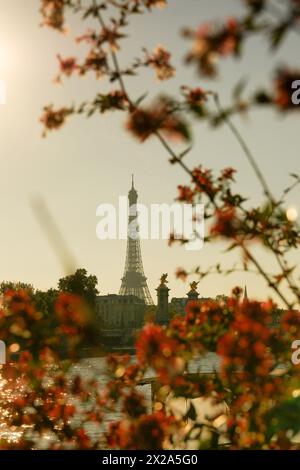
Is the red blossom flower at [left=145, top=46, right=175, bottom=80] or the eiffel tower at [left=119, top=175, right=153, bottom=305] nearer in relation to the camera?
the red blossom flower at [left=145, top=46, right=175, bottom=80]

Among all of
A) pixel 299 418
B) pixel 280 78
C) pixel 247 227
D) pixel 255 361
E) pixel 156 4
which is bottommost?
pixel 299 418

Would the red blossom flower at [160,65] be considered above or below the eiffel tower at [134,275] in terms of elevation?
below

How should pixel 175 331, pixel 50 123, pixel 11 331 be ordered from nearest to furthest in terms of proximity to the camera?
pixel 50 123
pixel 11 331
pixel 175 331

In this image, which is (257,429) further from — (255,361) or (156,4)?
(156,4)

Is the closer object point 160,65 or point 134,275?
point 160,65

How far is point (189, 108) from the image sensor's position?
3.29m

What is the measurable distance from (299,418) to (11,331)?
210cm

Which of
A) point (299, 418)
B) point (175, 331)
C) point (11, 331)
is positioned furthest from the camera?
point (175, 331)

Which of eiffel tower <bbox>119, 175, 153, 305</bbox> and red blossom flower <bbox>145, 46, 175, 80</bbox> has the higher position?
eiffel tower <bbox>119, 175, 153, 305</bbox>

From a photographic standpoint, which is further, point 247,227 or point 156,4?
point 247,227

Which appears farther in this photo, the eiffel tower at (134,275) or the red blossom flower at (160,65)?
the eiffel tower at (134,275)

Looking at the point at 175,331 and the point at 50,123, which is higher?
the point at 50,123

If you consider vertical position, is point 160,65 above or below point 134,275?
below
